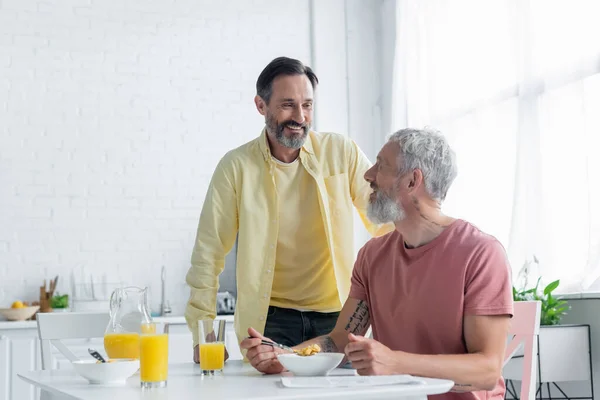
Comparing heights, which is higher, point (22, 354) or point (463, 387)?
point (463, 387)

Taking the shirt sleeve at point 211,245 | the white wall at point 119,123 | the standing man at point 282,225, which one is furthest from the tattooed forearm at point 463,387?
the white wall at point 119,123

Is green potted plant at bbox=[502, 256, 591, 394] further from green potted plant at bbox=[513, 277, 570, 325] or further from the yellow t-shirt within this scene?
the yellow t-shirt

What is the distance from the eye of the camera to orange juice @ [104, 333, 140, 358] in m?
1.86

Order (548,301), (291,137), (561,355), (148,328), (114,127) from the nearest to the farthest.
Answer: (148,328) → (291,137) → (561,355) → (548,301) → (114,127)

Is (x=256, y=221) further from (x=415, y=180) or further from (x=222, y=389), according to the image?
(x=222, y=389)

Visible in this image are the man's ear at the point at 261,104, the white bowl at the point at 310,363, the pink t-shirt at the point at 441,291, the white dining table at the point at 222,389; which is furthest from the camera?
the man's ear at the point at 261,104

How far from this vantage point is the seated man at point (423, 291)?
5.72ft

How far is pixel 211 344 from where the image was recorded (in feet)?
5.97

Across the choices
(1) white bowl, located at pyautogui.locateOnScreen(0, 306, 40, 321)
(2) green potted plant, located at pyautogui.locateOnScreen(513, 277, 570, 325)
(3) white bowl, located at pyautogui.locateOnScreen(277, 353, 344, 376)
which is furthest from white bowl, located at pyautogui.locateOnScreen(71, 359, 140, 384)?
(1) white bowl, located at pyautogui.locateOnScreen(0, 306, 40, 321)

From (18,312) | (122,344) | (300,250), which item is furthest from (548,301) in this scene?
(18,312)

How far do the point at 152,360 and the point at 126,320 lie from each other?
0.85 ft

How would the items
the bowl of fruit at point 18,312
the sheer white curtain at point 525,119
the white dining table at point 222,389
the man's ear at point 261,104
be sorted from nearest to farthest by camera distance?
the white dining table at point 222,389
the man's ear at point 261,104
the sheer white curtain at point 525,119
the bowl of fruit at point 18,312

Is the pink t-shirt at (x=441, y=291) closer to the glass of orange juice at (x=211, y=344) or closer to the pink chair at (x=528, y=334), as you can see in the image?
the pink chair at (x=528, y=334)

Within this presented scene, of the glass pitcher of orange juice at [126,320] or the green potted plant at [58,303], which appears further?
the green potted plant at [58,303]
